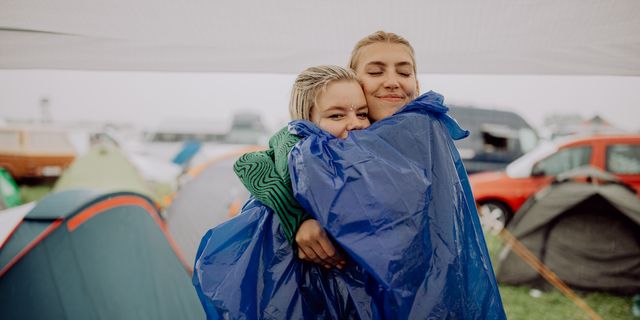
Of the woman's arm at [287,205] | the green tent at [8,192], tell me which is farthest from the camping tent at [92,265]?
the green tent at [8,192]

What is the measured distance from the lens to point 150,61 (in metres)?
2.20

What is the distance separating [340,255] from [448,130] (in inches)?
20.4

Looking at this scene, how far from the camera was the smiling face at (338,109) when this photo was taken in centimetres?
126

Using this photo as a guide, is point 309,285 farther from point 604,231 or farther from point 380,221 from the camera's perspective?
point 604,231

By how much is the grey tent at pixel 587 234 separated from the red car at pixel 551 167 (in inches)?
51.5

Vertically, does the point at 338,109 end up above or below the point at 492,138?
above

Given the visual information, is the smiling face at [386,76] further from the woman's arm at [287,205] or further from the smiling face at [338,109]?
the woman's arm at [287,205]

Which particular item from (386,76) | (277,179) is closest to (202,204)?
(386,76)

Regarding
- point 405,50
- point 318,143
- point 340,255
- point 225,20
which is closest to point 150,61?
point 225,20

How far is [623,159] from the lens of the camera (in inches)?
Answer: 202

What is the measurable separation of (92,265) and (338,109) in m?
1.75

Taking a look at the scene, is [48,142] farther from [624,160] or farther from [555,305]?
[624,160]

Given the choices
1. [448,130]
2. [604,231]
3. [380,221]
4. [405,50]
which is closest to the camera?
[380,221]

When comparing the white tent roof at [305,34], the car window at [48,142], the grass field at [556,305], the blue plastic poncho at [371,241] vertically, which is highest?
the white tent roof at [305,34]
